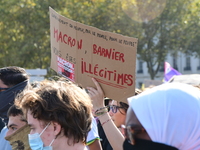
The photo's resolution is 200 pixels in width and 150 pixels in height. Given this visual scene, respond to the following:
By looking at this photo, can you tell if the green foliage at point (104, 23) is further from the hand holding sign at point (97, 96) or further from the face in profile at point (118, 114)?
the hand holding sign at point (97, 96)

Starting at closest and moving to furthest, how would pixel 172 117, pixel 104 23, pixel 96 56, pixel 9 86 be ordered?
pixel 172 117 → pixel 96 56 → pixel 9 86 → pixel 104 23

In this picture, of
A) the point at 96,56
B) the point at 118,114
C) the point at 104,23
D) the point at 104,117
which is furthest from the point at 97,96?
the point at 104,23

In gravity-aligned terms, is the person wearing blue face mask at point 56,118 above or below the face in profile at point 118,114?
above

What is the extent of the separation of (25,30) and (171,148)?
1859 cm

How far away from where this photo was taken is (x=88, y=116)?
8.34 ft

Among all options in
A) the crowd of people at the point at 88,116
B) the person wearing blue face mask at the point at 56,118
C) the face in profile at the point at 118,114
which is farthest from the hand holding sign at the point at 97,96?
the person wearing blue face mask at the point at 56,118

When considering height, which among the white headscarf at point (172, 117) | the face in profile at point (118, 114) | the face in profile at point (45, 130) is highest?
the white headscarf at point (172, 117)

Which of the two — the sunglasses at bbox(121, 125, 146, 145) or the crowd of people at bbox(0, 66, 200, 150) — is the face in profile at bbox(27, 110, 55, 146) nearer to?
the crowd of people at bbox(0, 66, 200, 150)

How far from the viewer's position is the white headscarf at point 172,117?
67.7 inches

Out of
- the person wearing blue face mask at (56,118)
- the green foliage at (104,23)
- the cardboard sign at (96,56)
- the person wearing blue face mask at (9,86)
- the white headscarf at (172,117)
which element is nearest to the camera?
the white headscarf at (172,117)

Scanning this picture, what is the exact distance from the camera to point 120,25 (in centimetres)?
2375

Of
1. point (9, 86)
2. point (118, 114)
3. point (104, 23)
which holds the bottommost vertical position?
point (104, 23)

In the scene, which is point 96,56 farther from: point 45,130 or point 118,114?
point 45,130

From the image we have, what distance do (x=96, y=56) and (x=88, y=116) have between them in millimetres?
659
